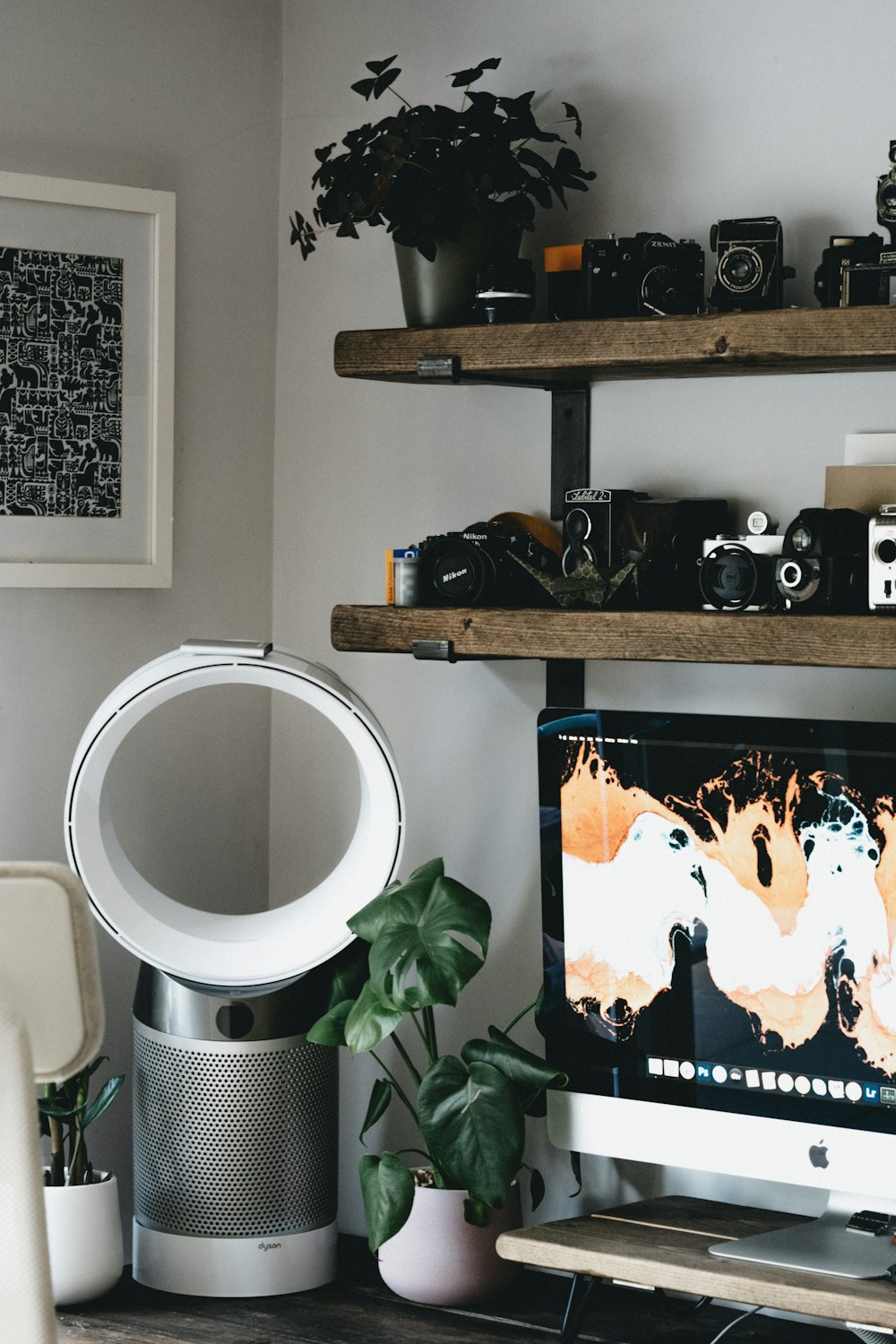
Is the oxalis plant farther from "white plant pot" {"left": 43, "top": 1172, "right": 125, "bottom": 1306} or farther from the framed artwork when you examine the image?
the framed artwork

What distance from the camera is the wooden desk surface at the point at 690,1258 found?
1822 mm

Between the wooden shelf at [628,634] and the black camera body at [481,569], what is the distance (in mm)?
33

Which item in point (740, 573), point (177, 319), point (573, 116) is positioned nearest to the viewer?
point (740, 573)

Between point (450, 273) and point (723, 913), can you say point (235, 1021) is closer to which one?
point (723, 913)

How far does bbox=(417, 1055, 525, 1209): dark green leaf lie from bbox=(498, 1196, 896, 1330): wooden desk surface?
0.10m

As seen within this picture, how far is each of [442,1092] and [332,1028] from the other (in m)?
0.18

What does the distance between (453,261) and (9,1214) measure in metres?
1.40

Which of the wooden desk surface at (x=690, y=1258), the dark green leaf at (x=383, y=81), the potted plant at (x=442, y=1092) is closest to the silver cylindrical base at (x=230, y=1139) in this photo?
the potted plant at (x=442, y=1092)

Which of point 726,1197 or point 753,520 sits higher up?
point 753,520

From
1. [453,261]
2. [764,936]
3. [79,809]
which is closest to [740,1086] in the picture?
[764,936]

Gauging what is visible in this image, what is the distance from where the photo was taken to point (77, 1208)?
2.30 m

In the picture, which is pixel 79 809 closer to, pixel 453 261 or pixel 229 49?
pixel 453 261

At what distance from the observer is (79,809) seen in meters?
2.26

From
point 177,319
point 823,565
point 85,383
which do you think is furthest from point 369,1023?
point 177,319
